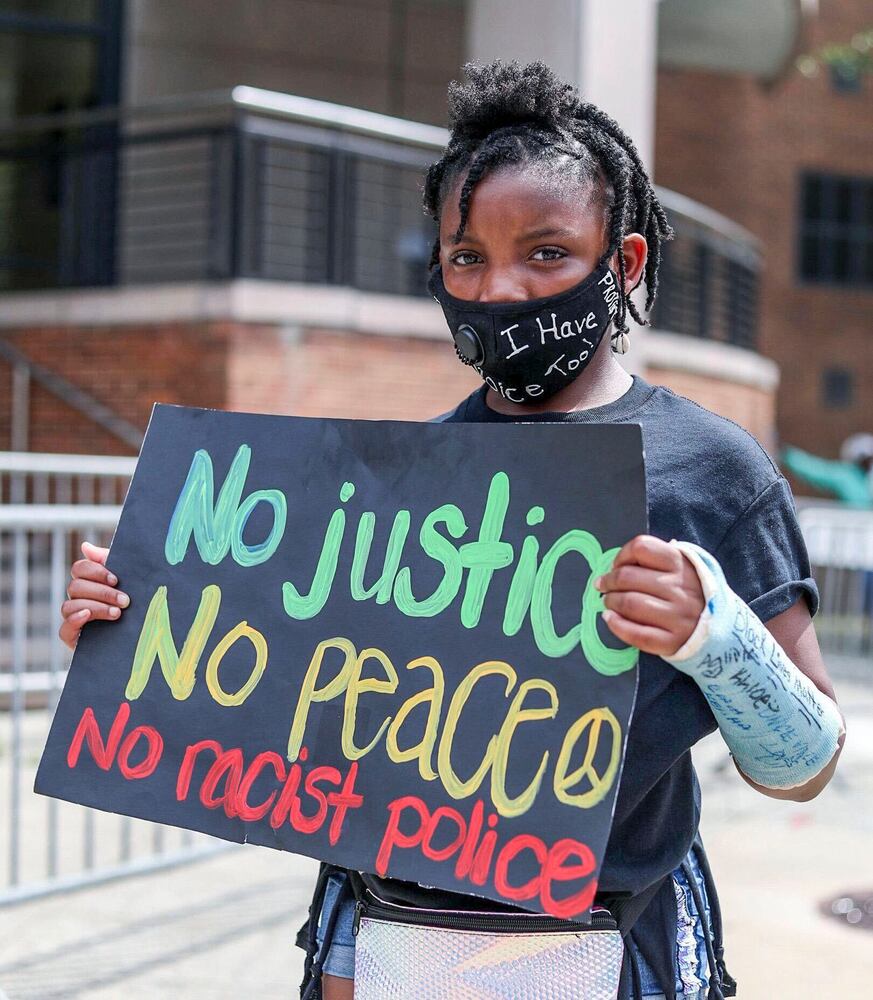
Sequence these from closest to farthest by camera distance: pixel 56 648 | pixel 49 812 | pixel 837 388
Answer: pixel 49 812 → pixel 56 648 → pixel 837 388

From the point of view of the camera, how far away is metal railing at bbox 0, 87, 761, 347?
9.85 m

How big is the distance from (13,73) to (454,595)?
44.6 ft

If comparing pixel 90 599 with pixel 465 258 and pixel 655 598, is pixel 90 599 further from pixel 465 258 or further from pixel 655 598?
pixel 655 598

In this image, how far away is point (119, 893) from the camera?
4996 mm

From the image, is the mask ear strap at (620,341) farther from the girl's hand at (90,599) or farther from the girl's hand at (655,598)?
the girl's hand at (90,599)

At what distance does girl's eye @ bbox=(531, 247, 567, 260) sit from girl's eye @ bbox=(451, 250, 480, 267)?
85 millimetres

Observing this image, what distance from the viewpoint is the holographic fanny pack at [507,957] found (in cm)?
170

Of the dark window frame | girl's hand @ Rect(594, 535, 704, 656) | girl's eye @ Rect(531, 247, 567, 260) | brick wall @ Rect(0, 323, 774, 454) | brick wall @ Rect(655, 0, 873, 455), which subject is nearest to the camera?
girl's hand @ Rect(594, 535, 704, 656)

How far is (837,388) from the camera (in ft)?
74.8

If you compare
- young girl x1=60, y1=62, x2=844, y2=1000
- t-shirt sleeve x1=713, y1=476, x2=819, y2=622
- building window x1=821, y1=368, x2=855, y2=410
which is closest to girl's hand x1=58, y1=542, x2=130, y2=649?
young girl x1=60, y1=62, x2=844, y2=1000

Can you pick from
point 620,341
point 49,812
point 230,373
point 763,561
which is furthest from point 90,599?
point 230,373

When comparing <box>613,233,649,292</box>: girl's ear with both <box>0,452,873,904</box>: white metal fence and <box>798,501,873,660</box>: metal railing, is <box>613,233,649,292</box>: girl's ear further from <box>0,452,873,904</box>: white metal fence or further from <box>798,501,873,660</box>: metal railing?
<box>798,501,873,660</box>: metal railing

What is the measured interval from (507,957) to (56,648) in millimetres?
3788

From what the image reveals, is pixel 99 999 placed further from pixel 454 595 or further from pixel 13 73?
pixel 13 73
